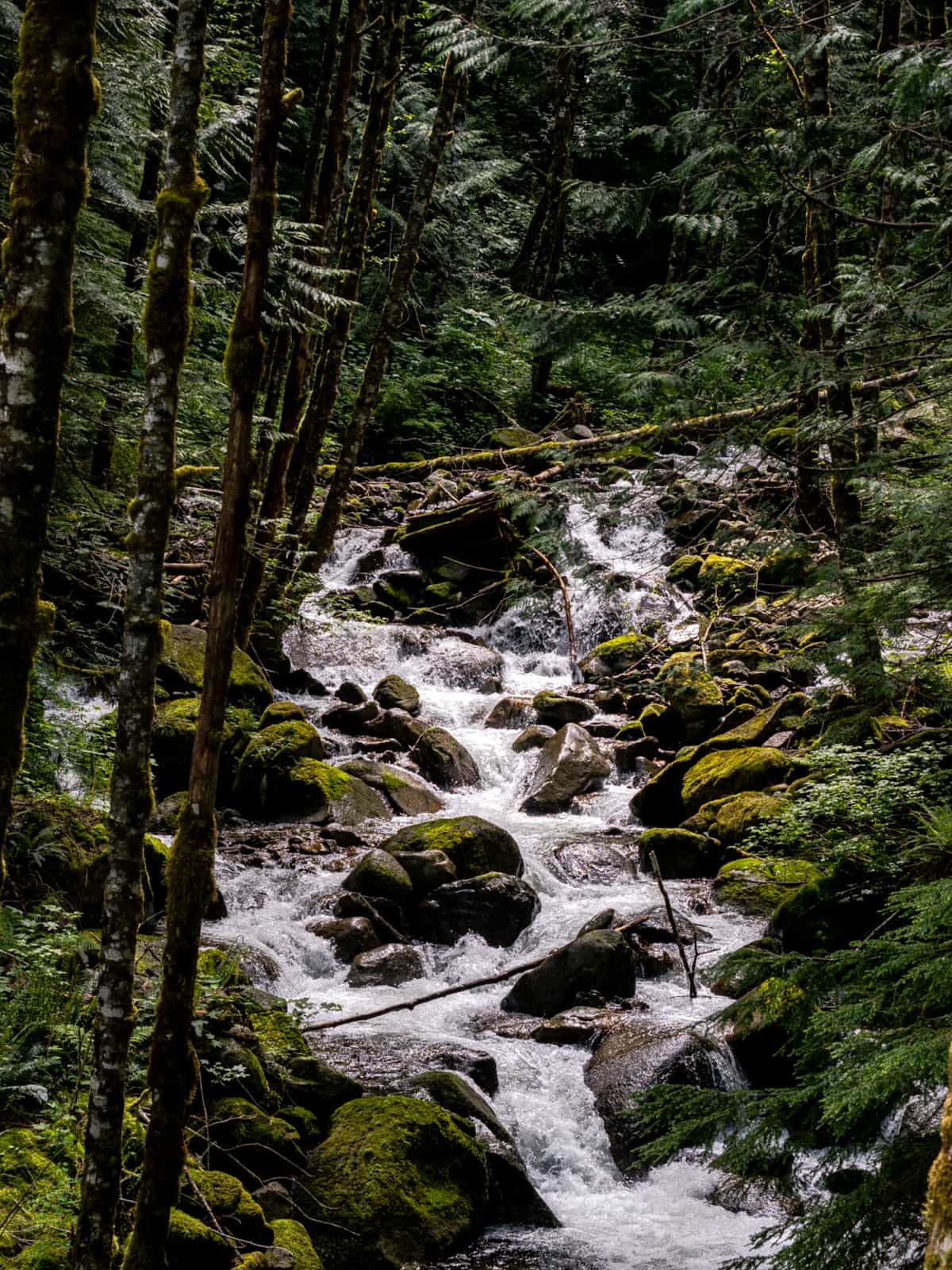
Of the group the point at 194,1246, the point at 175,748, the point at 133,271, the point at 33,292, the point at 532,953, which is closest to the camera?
the point at 33,292

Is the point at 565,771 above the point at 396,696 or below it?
below

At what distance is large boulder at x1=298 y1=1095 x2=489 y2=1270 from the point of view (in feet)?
15.9

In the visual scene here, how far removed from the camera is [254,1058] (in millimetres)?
5273

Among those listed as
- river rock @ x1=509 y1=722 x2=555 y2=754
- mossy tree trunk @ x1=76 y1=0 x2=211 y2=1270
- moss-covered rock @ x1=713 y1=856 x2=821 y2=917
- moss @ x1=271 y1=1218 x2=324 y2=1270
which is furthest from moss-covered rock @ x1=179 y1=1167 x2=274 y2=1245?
river rock @ x1=509 y1=722 x2=555 y2=754

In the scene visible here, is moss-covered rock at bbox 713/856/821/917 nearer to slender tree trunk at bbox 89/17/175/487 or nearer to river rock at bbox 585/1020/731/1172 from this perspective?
river rock at bbox 585/1020/731/1172

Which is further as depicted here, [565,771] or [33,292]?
[565,771]

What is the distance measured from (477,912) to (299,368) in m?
7.54

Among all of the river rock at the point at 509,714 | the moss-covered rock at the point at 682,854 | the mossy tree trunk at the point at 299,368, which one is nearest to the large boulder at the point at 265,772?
the mossy tree trunk at the point at 299,368

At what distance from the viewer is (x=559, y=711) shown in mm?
13805

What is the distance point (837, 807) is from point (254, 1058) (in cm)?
471

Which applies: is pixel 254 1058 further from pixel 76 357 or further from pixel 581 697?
pixel 581 697

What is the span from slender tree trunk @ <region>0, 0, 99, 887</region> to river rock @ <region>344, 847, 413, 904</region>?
6.20 m

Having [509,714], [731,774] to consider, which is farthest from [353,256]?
[731,774]

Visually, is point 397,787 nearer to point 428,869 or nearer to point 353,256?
point 428,869
